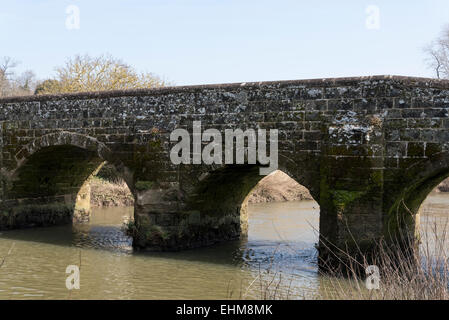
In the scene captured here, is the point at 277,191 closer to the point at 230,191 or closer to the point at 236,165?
the point at 230,191

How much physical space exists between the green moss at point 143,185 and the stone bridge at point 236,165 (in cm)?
2

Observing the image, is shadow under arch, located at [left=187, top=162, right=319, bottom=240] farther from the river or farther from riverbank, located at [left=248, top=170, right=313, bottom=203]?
riverbank, located at [left=248, top=170, right=313, bottom=203]

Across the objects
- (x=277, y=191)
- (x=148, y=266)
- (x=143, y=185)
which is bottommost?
(x=277, y=191)

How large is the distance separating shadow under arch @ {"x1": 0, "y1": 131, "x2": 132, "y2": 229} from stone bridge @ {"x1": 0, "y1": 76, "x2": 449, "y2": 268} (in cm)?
3

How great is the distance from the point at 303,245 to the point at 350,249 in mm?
3236

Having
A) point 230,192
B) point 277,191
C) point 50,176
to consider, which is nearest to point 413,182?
point 230,192

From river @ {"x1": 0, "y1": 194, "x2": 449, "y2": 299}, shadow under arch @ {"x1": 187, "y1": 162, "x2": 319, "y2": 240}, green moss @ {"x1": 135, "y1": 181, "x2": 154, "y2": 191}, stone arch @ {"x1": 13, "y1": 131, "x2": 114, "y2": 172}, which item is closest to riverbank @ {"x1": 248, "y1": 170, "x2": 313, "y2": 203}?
river @ {"x1": 0, "y1": 194, "x2": 449, "y2": 299}

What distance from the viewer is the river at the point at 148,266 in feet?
27.1

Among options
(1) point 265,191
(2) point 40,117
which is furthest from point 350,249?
(1) point 265,191

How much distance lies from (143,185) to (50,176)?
14.4 ft

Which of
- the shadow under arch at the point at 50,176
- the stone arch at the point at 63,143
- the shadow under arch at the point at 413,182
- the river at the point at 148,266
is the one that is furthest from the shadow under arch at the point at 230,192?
the stone arch at the point at 63,143

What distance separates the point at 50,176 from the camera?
14.4 metres
